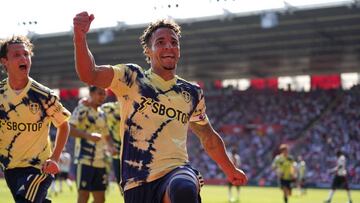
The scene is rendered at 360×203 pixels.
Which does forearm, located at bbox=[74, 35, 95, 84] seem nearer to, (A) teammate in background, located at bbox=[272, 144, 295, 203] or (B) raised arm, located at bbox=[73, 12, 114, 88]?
(B) raised arm, located at bbox=[73, 12, 114, 88]

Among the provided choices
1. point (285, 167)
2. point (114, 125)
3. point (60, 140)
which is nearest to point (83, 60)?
point (60, 140)

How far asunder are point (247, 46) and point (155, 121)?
3119 cm

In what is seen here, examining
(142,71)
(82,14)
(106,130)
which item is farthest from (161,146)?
(106,130)

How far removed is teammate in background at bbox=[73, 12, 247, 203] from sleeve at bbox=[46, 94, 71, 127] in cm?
166

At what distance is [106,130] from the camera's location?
35.2ft

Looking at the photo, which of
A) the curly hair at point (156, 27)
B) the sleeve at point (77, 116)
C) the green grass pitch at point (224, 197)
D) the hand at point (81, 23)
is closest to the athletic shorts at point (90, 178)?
the sleeve at point (77, 116)

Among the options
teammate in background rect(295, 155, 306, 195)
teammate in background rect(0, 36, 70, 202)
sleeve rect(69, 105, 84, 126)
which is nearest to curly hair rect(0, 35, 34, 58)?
teammate in background rect(0, 36, 70, 202)

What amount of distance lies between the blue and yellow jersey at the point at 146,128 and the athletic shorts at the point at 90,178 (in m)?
5.65

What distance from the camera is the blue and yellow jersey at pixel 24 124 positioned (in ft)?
19.8

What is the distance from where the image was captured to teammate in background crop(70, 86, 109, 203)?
33.6ft

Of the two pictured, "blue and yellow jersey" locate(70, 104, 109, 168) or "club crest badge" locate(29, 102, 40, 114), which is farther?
"blue and yellow jersey" locate(70, 104, 109, 168)

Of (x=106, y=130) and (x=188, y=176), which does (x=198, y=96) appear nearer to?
(x=188, y=176)

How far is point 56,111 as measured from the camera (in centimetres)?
623

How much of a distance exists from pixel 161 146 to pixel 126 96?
45cm
